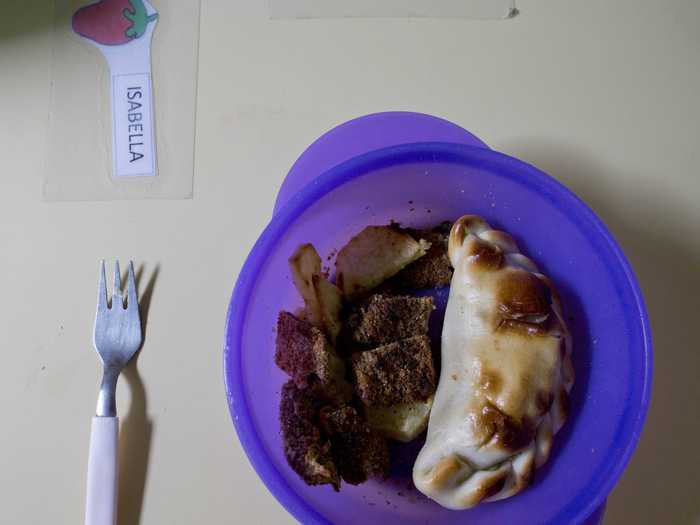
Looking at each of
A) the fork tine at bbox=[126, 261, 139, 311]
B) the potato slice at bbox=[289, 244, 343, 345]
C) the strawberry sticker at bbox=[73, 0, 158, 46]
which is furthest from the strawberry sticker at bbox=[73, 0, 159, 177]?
the potato slice at bbox=[289, 244, 343, 345]

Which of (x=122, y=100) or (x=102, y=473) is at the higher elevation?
(x=122, y=100)

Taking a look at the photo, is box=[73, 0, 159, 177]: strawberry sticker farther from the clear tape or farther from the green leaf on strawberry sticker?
the clear tape

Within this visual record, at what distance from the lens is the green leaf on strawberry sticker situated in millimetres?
768

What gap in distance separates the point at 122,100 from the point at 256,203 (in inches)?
9.2

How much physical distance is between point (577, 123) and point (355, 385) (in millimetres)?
435

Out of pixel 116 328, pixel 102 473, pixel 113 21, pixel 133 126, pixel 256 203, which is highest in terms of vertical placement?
pixel 113 21

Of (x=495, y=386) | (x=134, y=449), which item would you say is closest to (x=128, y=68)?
(x=134, y=449)

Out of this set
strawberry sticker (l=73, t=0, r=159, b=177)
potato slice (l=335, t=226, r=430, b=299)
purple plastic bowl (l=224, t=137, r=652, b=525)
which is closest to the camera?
purple plastic bowl (l=224, t=137, r=652, b=525)

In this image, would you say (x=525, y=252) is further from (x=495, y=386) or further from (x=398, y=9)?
(x=398, y=9)

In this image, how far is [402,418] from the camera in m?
0.63

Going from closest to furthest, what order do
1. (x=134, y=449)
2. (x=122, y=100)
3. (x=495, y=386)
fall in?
1. (x=495, y=386)
2. (x=134, y=449)
3. (x=122, y=100)

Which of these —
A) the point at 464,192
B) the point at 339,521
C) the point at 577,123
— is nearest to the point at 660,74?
the point at 577,123

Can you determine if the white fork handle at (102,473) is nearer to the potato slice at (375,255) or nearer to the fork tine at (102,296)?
the fork tine at (102,296)

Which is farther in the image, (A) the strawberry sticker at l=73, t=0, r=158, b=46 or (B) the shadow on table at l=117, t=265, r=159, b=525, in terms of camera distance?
(A) the strawberry sticker at l=73, t=0, r=158, b=46
